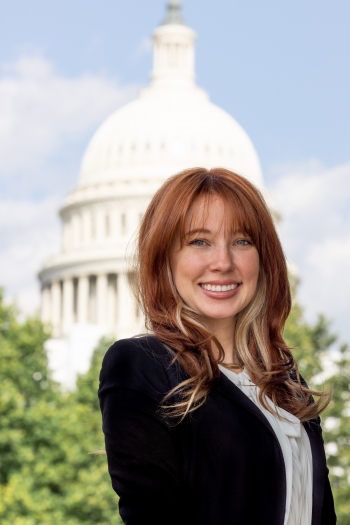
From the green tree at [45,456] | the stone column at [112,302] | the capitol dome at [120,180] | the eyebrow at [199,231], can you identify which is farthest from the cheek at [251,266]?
the stone column at [112,302]

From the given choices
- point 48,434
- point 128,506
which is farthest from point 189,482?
point 48,434

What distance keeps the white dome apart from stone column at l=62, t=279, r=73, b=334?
8.94 m

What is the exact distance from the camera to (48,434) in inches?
1443

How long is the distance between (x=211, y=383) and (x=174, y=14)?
4652 inches

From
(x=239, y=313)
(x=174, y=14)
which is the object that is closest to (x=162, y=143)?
(x=174, y=14)

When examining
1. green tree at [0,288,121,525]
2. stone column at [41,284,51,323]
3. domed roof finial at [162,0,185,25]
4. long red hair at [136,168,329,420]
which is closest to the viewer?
long red hair at [136,168,329,420]

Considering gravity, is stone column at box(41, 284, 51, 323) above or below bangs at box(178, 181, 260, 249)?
above

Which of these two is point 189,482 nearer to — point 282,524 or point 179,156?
point 282,524

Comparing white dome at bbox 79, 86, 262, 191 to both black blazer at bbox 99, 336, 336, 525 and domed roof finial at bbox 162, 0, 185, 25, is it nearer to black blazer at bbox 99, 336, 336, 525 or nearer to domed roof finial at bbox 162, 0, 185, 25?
domed roof finial at bbox 162, 0, 185, 25

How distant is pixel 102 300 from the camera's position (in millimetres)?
91438

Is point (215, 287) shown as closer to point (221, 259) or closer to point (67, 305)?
point (221, 259)

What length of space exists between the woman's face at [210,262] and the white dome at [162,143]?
93.2 metres

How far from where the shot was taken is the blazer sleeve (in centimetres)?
375

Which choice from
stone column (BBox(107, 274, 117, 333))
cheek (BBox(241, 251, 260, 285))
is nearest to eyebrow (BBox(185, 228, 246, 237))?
cheek (BBox(241, 251, 260, 285))
